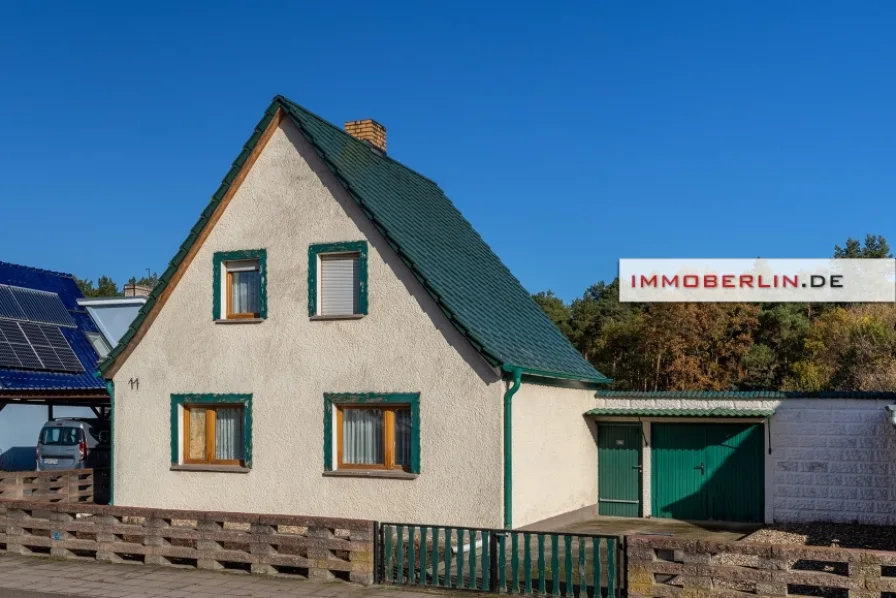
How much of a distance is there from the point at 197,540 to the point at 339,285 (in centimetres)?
543

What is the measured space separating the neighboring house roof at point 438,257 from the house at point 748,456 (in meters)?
1.48

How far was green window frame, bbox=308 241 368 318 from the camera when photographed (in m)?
17.3

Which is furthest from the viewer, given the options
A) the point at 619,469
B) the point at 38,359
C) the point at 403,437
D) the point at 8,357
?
the point at 38,359

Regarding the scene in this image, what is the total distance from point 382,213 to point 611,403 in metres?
6.95

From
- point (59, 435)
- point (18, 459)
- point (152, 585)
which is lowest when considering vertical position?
point (18, 459)

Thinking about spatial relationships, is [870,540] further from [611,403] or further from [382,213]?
[382,213]

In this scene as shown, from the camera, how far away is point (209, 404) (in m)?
18.5

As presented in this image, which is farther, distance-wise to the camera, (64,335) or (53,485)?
(64,335)

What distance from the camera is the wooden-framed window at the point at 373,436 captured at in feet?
55.5

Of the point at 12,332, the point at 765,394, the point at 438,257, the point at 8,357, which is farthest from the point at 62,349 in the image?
the point at 765,394

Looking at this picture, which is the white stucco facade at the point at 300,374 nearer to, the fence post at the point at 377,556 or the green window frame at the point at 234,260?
the green window frame at the point at 234,260

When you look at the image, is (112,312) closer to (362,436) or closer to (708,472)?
(362,436)

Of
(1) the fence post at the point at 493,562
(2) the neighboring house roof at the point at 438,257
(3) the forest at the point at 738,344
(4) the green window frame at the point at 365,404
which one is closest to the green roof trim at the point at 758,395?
(2) the neighboring house roof at the point at 438,257

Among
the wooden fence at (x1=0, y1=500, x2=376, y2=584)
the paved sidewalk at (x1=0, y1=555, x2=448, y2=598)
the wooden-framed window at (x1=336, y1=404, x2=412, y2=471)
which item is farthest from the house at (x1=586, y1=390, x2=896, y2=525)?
the paved sidewalk at (x1=0, y1=555, x2=448, y2=598)
